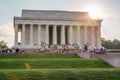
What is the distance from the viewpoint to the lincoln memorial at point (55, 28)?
6506 cm

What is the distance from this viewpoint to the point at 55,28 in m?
65.6

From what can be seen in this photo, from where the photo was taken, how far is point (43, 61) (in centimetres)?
2817

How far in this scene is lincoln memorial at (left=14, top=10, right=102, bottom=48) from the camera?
6506 centimetres

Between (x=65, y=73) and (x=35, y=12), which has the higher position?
(x=35, y=12)

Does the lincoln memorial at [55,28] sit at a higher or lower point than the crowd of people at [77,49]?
higher

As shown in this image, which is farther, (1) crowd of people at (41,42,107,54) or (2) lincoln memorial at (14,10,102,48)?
(2) lincoln memorial at (14,10,102,48)

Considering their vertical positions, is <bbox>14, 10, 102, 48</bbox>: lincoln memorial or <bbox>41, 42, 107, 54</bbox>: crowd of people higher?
<bbox>14, 10, 102, 48</bbox>: lincoln memorial

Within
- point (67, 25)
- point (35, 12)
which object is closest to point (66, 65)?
point (67, 25)

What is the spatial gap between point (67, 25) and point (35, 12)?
9969mm

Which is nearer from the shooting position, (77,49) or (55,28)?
(77,49)

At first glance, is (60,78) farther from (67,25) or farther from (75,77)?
(67,25)

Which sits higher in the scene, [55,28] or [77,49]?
[55,28]

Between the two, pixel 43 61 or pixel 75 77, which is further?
pixel 43 61

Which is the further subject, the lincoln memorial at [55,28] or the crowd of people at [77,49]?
the lincoln memorial at [55,28]
